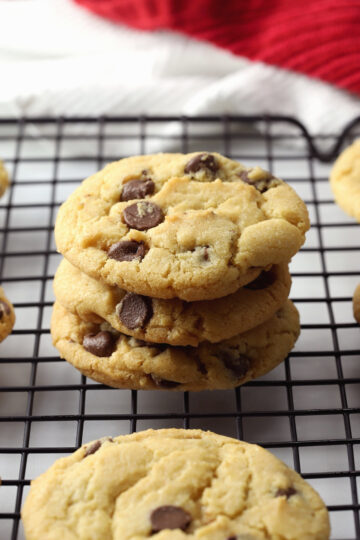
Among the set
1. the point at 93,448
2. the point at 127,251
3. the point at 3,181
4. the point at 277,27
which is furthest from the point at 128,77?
the point at 93,448

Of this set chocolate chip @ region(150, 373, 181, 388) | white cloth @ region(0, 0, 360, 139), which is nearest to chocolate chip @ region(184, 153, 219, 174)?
chocolate chip @ region(150, 373, 181, 388)

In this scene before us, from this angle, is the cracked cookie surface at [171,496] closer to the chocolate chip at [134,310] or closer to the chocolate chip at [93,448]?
the chocolate chip at [93,448]

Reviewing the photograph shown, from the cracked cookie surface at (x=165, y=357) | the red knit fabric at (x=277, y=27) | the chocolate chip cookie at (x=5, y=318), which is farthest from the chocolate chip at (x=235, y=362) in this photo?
the red knit fabric at (x=277, y=27)

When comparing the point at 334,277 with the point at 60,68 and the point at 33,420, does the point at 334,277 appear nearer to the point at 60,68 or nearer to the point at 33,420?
the point at 33,420

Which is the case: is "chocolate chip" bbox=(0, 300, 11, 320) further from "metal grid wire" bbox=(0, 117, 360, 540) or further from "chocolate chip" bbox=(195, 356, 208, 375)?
"chocolate chip" bbox=(195, 356, 208, 375)

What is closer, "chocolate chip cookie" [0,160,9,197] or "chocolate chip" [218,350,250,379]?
"chocolate chip" [218,350,250,379]

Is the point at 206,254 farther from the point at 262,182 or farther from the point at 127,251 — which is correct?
the point at 262,182

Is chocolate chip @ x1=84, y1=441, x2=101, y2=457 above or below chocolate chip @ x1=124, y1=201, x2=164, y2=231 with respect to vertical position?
below
